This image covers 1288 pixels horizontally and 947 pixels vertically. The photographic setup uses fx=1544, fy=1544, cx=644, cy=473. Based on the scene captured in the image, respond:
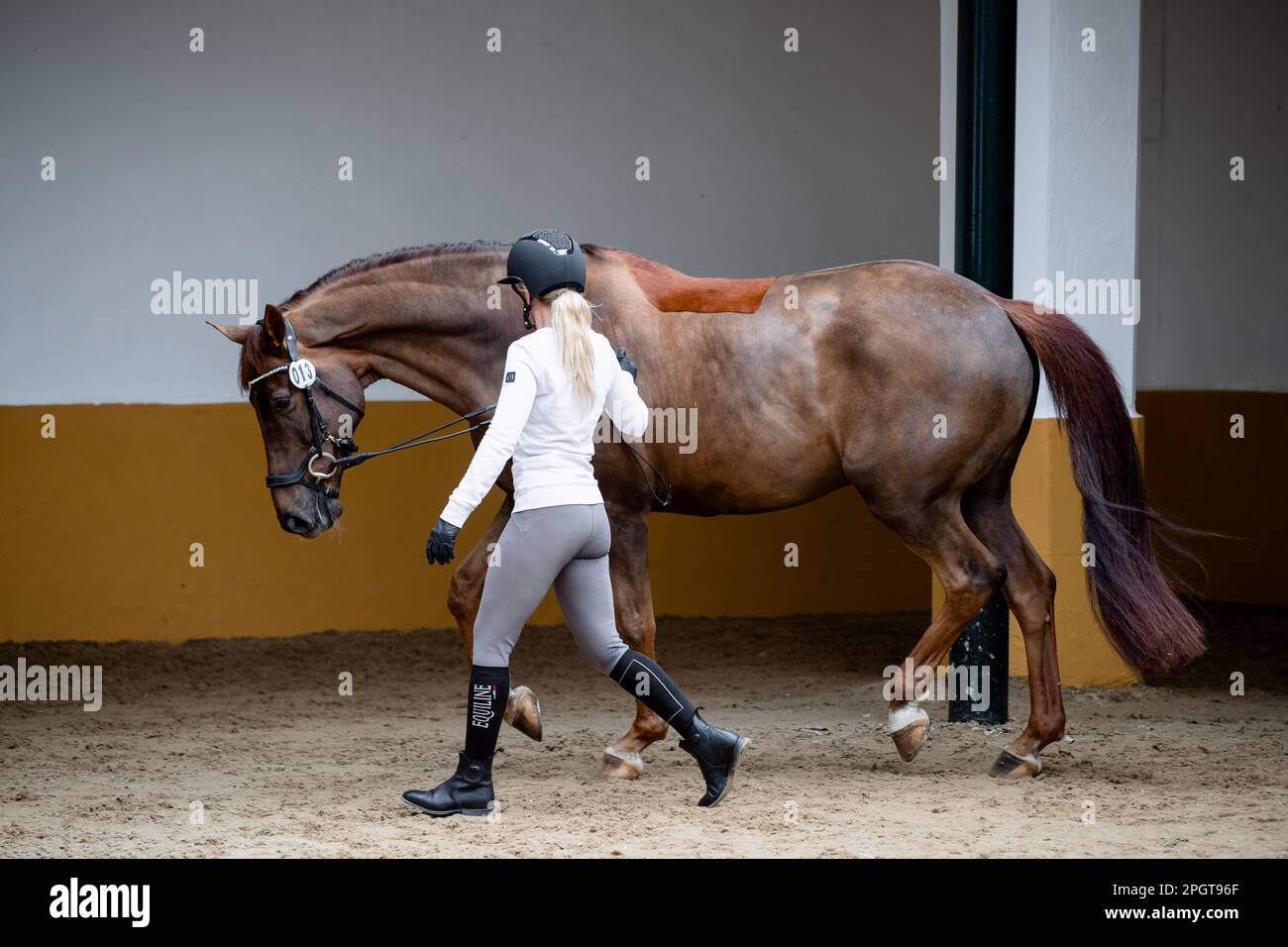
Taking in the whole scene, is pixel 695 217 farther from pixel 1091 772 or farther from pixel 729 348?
pixel 1091 772

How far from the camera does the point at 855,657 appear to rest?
328 inches

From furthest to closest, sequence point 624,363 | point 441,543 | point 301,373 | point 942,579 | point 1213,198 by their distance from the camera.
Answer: point 1213,198, point 942,579, point 301,373, point 624,363, point 441,543

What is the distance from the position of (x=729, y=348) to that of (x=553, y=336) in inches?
44.2

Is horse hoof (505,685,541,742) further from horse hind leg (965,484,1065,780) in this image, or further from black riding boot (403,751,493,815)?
horse hind leg (965,484,1065,780)

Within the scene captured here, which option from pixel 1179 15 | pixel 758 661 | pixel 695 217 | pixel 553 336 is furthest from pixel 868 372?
pixel 1179 15

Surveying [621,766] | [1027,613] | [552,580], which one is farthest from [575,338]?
[1027,613]

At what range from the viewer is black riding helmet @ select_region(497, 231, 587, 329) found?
475 cm

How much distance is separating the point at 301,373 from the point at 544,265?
1.14 metres

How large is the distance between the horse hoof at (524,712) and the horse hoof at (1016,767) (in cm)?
168

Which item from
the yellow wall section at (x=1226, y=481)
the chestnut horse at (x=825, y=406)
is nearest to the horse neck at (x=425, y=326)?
the chestnut horse at (x=825, y=406)

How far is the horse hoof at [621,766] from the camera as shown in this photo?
5625mm

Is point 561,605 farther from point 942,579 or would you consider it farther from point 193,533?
point 193,533

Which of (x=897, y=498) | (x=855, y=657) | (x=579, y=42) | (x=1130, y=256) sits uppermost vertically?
(x=579, y=42)

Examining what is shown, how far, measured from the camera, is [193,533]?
27.0 feet
